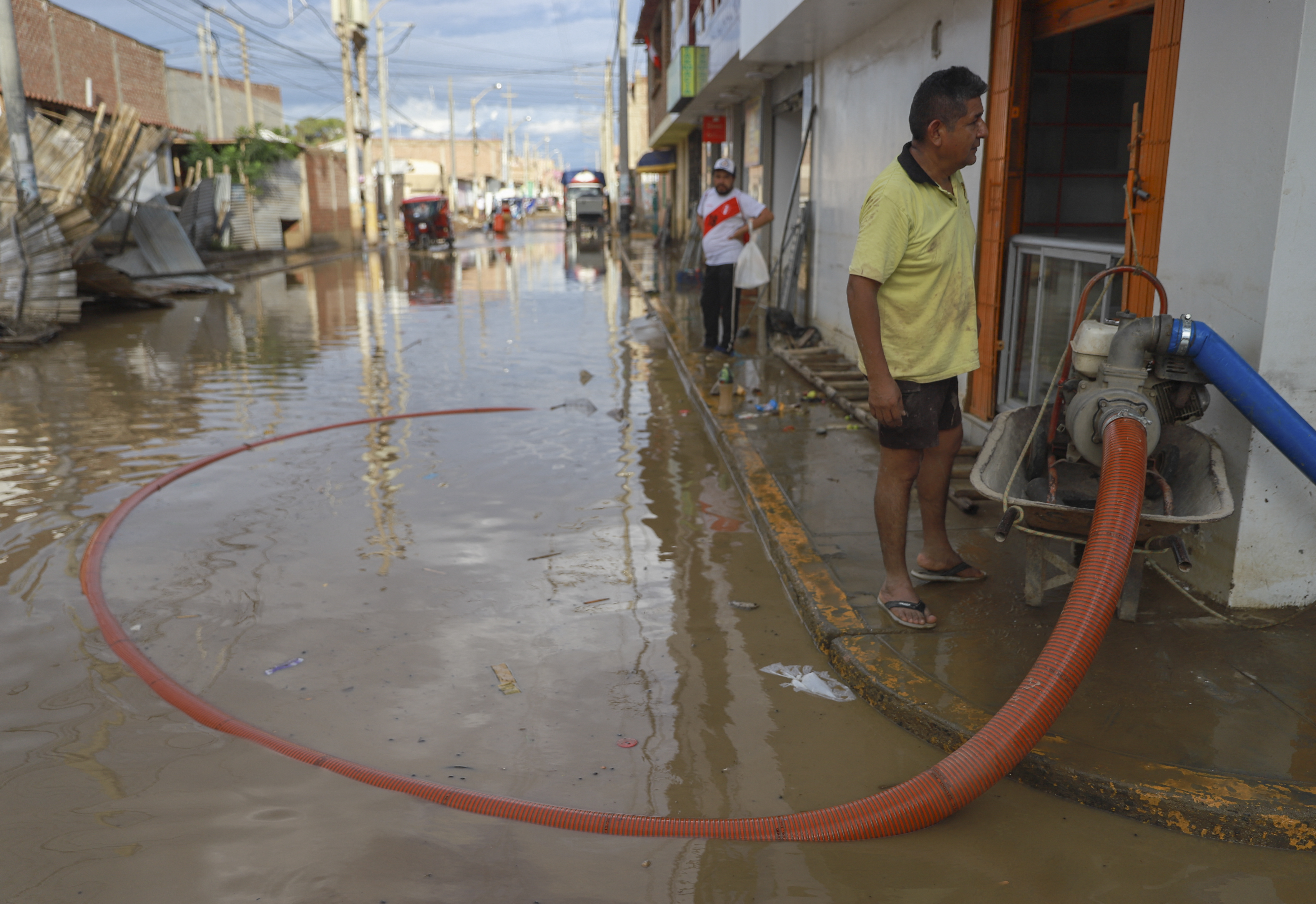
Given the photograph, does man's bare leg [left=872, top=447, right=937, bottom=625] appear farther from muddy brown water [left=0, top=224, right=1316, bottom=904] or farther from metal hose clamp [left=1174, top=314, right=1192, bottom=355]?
metal hose clamp [left=1174, top=314, right=1192, bottom=355]

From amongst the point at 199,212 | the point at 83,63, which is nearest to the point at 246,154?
the point at 83,63

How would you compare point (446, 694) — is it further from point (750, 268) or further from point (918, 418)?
point (750, 268)

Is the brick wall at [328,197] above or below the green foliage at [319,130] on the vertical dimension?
below

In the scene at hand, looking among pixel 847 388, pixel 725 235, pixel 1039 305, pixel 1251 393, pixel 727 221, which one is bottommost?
pixel 847 388

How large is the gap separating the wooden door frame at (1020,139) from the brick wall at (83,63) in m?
21.2

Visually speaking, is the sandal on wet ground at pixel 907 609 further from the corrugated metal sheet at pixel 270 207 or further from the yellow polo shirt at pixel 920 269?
the corrugated metal sheet at pixel 270 207

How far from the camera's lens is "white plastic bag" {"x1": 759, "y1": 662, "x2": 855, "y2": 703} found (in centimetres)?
336

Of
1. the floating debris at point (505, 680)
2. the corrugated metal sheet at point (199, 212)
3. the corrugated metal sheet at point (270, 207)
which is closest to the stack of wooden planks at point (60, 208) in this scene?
the corrugated metal sheet at point (199, 212)

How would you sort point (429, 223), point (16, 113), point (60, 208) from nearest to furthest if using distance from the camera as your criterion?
point (16, 113) < point (60, 208) < point (429, 223)

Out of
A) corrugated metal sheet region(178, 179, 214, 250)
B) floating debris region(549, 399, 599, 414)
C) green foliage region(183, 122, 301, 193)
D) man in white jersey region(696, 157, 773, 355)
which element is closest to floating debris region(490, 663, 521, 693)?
floating debris region(549, 399, 599, 414)

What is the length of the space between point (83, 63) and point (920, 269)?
29.1 meters

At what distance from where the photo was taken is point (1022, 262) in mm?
5730

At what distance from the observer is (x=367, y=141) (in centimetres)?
3438

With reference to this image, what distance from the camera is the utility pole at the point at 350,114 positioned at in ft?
101
